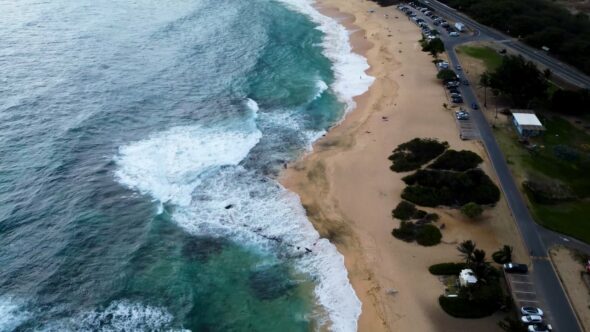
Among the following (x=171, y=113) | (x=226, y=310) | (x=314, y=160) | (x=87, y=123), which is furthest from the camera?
(x=171, y=113)

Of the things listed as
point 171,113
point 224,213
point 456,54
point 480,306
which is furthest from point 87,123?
point 456,54

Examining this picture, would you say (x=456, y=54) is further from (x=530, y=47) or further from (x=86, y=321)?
(x=86, y=321)

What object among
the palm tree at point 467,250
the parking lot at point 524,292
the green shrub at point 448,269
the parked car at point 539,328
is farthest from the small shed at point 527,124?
the parked car at point 539,328

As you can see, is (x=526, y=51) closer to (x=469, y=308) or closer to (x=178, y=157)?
(x=469, y=308)

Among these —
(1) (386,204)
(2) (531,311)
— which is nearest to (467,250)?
(2) (531,311)

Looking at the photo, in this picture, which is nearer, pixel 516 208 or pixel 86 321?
pixel 86 321

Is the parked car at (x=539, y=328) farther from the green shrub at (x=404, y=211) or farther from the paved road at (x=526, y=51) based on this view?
the paved road at (x=526, y=51)

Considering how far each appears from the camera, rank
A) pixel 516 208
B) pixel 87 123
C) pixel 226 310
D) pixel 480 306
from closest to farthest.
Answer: pixel 480 306 < pixel 226 310 < pixel 516 208 < pixel 87 123

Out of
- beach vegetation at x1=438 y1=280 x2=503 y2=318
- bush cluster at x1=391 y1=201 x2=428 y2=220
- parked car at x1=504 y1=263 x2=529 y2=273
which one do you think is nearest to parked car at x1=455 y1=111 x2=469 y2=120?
bush cluster at x1=391 y1=201 x2=428 y2=220
